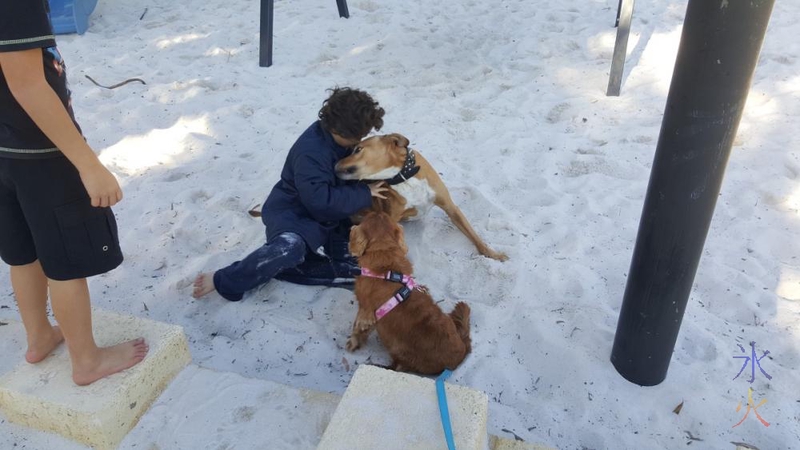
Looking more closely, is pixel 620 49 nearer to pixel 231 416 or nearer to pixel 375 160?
pixel 375 160

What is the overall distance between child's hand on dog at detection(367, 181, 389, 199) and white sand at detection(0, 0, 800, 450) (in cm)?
38

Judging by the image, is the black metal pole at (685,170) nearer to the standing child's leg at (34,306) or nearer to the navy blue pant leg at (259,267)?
the navy blue pant leg at (259,267)

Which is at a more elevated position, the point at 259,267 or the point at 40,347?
the point at 40,347

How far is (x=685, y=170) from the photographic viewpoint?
2123 millimetres

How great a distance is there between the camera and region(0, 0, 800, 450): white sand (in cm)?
264

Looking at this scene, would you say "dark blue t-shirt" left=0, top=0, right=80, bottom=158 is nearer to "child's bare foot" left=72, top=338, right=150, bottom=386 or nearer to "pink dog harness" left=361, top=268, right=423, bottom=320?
"child's bare foot" left=72, top=338, right=150, bottom=386

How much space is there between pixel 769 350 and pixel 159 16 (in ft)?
22.5

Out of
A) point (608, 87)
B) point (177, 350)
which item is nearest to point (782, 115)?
point (608, 87)

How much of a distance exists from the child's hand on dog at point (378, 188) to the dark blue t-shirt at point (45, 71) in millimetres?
1632

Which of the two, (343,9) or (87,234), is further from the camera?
(343,9)

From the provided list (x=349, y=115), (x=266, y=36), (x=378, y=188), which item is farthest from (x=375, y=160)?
(x=266, y=36)

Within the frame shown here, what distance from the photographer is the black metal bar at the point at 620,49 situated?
5.00 metres

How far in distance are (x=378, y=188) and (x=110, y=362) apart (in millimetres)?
1634

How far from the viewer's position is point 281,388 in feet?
7.88
